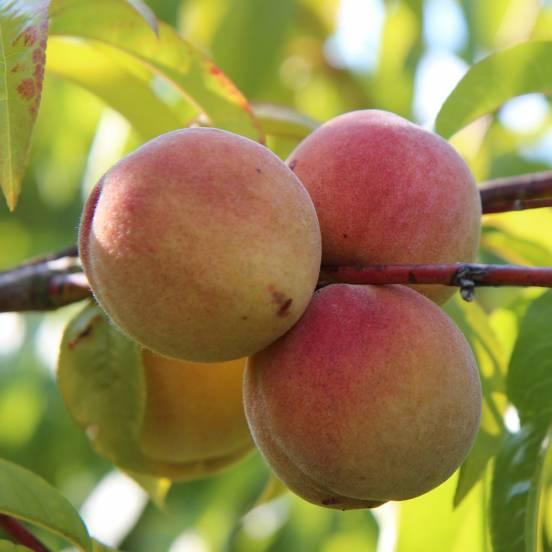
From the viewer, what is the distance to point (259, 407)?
3.89ft

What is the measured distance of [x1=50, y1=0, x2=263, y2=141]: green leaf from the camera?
A: 1.64m

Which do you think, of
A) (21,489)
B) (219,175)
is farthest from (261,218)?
(21,489)

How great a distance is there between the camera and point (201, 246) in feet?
3.46

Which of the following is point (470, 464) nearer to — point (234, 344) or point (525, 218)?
point (234, 344)

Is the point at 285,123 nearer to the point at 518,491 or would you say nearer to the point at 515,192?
the point at 515,192

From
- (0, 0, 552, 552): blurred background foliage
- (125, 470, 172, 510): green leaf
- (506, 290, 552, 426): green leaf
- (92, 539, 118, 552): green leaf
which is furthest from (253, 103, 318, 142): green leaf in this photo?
(92, 539, 118, 552): green leaf

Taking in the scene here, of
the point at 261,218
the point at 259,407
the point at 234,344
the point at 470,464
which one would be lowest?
the point at 470,464

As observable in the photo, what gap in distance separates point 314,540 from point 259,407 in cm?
137

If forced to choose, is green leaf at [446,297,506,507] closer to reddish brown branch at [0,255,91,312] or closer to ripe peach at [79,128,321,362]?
ripe peach at [79,128,321,362]

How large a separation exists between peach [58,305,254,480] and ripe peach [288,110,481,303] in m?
0.42

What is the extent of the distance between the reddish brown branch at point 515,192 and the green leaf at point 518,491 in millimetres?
371

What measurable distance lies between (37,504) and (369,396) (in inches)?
19.8

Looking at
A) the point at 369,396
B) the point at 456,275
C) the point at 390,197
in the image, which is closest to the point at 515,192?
the point at 390,197

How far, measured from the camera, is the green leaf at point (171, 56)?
1644mm
